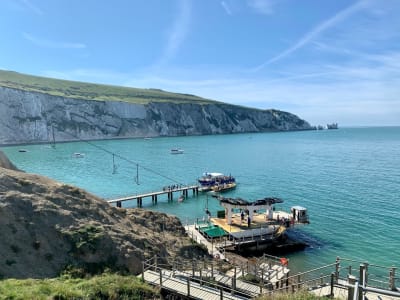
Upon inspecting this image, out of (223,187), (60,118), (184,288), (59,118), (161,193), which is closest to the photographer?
(184,288)

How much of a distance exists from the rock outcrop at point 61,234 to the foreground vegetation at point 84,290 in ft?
11.5

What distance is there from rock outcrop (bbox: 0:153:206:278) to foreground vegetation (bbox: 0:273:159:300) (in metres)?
3.50

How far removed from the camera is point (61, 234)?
19.8 metres

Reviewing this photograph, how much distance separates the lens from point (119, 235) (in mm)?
21500

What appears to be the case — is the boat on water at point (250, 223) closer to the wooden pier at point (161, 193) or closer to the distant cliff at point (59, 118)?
the wooden pier at point (161, 193)

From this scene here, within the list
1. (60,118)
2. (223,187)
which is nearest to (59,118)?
(60,118)

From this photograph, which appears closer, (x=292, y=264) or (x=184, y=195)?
(x=292, y=264)

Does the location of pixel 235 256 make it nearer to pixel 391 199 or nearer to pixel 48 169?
pixel 391 199

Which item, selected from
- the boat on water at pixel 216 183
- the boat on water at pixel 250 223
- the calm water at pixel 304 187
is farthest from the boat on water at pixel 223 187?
the boat on water at pixel 250 223

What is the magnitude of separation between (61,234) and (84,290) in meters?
7.48

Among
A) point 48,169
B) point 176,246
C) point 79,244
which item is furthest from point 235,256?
point 48,169

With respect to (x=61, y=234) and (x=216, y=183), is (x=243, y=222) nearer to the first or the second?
(x=61, y=234)

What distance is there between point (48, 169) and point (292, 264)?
2743 inches

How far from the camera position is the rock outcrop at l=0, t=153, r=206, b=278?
1792 cm
